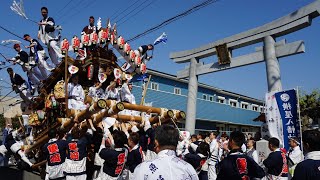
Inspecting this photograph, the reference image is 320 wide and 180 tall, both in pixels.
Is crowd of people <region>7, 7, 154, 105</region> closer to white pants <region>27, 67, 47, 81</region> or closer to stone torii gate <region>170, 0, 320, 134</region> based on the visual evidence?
white pants <region>27, 67, 47, 81</region>

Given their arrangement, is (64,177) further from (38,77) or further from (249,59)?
(249,59)

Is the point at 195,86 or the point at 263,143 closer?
the point at 263,143

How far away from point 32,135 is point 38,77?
1.78m

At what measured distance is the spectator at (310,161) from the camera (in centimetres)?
264

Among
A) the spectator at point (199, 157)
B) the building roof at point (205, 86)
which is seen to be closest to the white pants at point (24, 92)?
the spectator at point (199, 157)

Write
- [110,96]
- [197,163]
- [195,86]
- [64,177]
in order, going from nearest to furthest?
1. [64,177]
2. [197,163]
3. [110,96]
4. [195,86]

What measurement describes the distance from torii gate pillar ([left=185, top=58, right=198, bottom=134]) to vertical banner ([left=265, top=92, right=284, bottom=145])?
5.62 metres

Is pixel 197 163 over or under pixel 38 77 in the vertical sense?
under

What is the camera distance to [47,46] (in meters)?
8.58

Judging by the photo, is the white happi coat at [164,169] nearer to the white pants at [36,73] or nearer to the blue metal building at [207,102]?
the white pants at [36,73]

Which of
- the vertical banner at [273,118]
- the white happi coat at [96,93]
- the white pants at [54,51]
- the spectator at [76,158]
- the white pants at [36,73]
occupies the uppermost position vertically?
the white pants at [54,51]

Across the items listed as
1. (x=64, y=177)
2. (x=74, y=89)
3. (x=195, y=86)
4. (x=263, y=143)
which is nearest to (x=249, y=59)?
(x=195, y=86)

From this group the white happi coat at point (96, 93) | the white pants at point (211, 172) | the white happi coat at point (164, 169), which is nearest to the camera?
the white happi coat at point (164, 169)

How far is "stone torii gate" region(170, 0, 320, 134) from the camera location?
9258 millimetres
